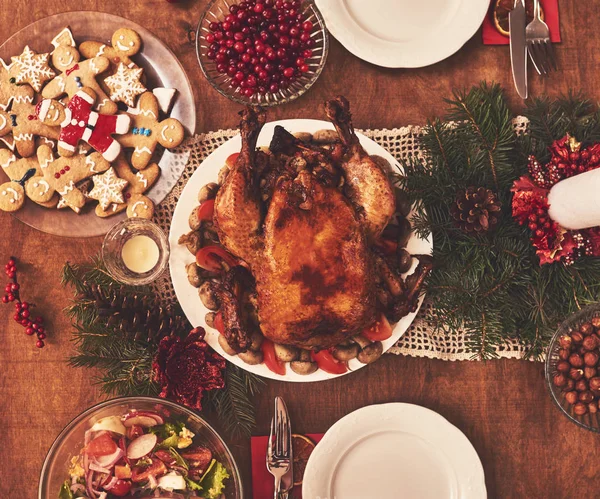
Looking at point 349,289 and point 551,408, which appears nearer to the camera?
point 349,289

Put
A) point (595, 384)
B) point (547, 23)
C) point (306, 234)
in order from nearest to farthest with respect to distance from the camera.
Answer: point (306, 234), point (595, 384), point (547, 23)

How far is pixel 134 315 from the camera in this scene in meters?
1.51

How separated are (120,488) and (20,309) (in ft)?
1.87

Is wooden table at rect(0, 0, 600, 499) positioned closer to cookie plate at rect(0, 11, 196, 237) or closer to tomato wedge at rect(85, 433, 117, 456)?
cookie plate at rect(0, 11, 196, 237)

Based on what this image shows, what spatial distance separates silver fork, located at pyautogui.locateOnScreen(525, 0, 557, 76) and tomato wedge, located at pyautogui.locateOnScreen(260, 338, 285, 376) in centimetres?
110

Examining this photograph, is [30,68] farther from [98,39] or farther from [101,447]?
[101,447]

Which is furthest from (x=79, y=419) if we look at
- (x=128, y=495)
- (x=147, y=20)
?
(x=147, y=20)

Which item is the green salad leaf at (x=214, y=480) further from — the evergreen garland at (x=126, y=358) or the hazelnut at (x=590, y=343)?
the hazelnut at (x=590, y=343)

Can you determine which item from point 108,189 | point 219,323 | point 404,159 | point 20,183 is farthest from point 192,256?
point 404,159

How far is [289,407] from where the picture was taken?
162cm

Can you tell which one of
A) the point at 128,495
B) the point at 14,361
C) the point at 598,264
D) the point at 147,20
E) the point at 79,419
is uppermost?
the point at 147,20

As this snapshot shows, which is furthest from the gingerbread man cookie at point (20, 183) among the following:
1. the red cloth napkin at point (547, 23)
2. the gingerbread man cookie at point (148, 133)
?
the red cloth napkin at point (547, 23)

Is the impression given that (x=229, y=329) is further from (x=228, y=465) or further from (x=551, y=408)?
(x=551, y=408)

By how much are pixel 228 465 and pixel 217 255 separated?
22.2 inches
